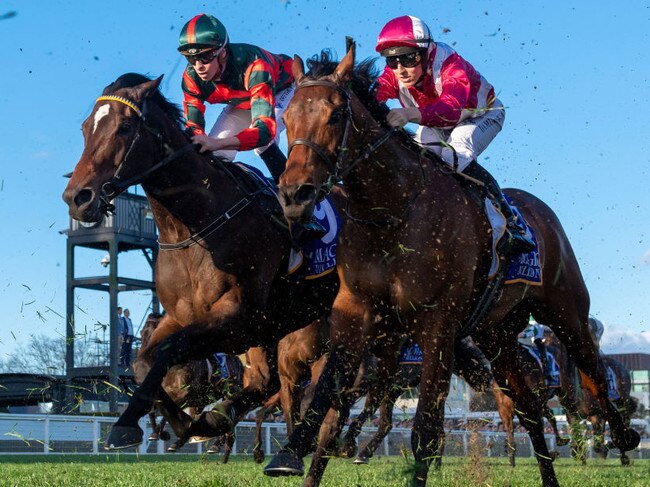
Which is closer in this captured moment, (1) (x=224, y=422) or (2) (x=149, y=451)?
(1) (x=224, y=422)

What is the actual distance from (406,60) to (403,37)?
0.15 m

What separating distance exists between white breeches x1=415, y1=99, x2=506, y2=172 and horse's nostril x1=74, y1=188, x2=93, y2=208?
172 centimetres

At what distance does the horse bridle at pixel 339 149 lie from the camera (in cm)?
416

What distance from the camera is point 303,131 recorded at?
421 cm

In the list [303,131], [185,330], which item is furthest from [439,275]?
[185,330]

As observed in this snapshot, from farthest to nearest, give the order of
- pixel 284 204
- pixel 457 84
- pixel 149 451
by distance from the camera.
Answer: pixel 149 451
pixel 457 84
pixel 284 204

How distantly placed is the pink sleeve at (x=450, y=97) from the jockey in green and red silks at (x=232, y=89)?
3.71ft

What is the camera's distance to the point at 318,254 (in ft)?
19.4

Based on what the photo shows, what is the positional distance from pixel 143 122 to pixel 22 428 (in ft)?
27.0

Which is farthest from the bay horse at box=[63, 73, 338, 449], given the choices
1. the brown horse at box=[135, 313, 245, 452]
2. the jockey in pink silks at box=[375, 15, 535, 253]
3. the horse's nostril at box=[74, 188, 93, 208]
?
the brown horse at box=[135, 313, 245, 452]

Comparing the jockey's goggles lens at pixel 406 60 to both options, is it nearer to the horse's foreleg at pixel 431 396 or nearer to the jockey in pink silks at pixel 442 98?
the jockey in pink silks at pixel 442 98

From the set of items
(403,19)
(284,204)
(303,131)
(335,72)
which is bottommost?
(284,204)

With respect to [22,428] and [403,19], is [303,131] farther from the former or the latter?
[22,428]

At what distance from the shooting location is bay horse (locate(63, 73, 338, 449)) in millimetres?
4969
